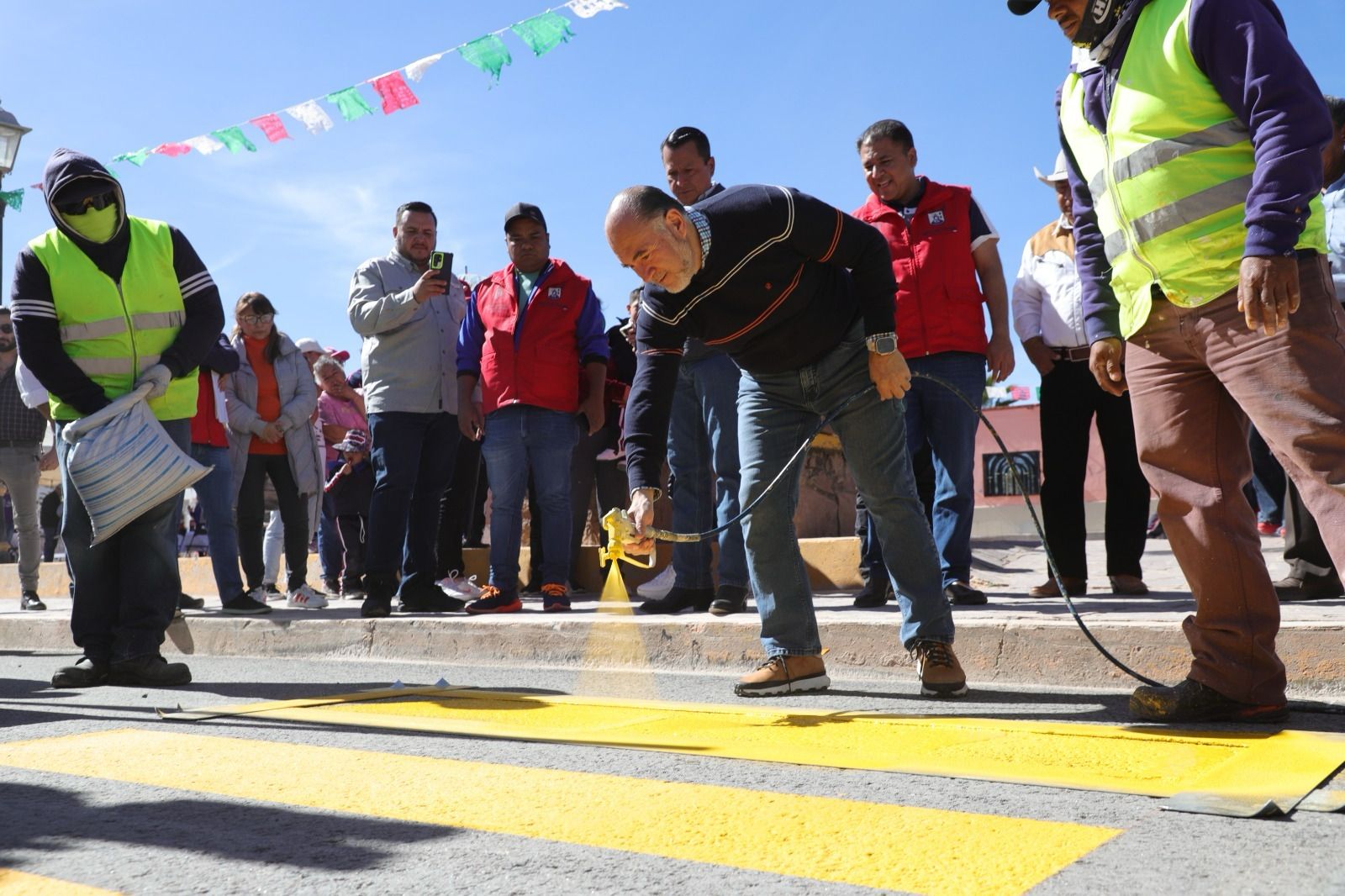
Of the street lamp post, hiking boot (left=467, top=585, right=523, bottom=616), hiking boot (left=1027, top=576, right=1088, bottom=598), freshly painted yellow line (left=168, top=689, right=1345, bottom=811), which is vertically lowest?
freshly painted yellow line (left=168, top=689, right=1345, bottom=811)

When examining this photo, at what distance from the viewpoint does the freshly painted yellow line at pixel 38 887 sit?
6.40 ft

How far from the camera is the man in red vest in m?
5.41

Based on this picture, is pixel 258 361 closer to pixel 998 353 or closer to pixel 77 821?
pixel 998 353

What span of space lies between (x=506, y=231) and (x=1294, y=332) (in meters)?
4.47

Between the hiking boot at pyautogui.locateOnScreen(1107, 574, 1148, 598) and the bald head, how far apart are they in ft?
10.2

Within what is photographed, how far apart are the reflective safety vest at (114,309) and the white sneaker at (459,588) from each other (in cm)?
260

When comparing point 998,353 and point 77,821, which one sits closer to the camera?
point 77,821

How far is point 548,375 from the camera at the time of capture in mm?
6406

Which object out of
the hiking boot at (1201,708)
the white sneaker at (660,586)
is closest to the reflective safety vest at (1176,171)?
the hiking boot at (1201,708)

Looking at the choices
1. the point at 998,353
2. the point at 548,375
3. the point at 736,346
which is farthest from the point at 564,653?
the point at 998,353

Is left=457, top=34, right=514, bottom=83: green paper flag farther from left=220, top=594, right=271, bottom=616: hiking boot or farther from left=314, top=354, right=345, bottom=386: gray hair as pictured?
left=220, top=594, right=271, bottom=616: hiking boot

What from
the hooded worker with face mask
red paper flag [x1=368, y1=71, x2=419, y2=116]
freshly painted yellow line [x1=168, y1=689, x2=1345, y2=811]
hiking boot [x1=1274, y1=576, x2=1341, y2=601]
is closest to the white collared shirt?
hiking boot [x1=1274, y1=576, x2=1341, y2=601]

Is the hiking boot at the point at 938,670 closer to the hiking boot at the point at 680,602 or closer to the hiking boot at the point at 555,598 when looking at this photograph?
the hiking boot at the point at 680,602

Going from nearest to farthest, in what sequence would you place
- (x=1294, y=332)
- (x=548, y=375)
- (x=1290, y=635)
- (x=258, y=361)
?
(x=1294, y=332) → (x=1290, y=635) → (x=548, y=375) → (x=258, y=361)
